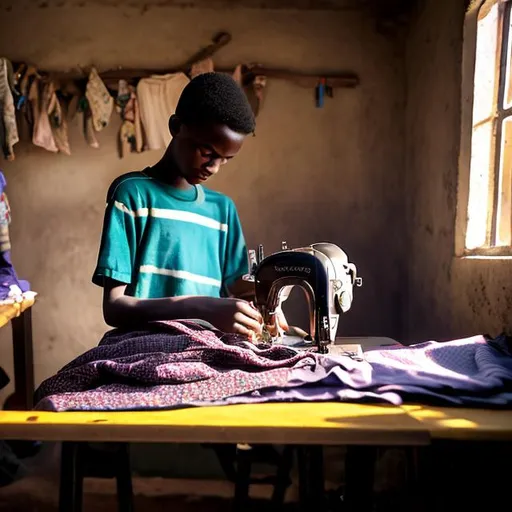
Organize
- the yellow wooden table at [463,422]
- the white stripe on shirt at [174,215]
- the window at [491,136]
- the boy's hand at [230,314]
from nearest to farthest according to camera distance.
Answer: the yellow wooden table at [463,422]
the boy's hand at [230,314]
the white stripe on shirt at [174,215]
the window at [491,136]

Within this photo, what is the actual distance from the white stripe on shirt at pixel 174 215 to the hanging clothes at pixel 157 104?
87.1 inches

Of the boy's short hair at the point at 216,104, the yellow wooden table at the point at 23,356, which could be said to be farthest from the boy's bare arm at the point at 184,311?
the yellow wooden table at the point at 23,356

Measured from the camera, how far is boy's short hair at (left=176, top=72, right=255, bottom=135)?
149 cm

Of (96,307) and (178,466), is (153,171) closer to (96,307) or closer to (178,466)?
(178,466)

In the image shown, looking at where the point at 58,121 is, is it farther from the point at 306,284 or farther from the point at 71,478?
the point at 71,478

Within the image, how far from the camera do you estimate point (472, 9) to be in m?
2.54

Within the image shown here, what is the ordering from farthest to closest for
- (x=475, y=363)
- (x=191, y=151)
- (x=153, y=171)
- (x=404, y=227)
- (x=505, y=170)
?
(x=404, y=227) < (x=505, y=170) < (x=153, y=171) < (x=191, y=151) < (x=475, y=363)

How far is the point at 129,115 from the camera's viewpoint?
389 cm

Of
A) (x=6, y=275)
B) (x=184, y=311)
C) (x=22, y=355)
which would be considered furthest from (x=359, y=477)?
(x=22, y=355)

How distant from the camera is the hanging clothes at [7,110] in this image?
11.9 feet

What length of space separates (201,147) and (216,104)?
12 centimetres

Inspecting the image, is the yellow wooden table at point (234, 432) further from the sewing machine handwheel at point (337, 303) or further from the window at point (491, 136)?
the window at point (491, 136)

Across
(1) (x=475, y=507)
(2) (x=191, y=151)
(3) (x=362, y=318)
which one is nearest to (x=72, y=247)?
(3) (x=362, y=318)

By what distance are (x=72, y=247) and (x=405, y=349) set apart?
3.10 meters
